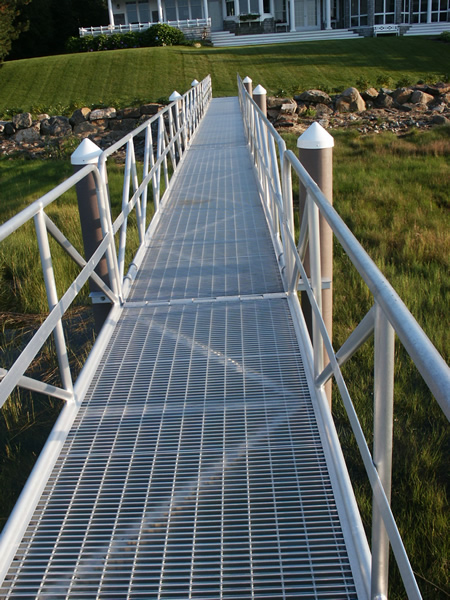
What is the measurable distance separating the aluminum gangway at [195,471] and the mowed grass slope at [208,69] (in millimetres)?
25258

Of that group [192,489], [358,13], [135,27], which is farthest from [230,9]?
[192,489]

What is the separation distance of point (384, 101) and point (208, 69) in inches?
444

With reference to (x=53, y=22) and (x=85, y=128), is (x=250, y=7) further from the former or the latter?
(x=85, y=128)

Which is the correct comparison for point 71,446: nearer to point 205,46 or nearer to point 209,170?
point 209,170

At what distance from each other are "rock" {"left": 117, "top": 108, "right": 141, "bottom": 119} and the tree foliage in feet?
71.6

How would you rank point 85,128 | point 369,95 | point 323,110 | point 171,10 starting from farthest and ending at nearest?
point 171,10 < point 85,128 < point 369,95 < point 323,110

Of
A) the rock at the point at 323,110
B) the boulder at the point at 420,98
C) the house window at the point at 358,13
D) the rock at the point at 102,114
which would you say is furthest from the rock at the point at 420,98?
the house window at the point at 358,13

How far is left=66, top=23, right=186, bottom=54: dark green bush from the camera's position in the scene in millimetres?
39312

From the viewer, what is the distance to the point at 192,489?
2.63m

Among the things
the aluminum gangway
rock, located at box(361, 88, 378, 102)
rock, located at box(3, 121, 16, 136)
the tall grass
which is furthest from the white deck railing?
the aluminum gangway

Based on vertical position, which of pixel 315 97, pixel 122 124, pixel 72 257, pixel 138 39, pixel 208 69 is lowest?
pixel 122 124

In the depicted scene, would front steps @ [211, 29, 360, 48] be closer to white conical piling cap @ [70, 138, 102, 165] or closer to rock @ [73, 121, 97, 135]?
rock @ [73, 121, 97, 135]

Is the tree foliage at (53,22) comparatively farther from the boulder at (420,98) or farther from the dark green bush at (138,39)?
the boulder at (420,98)

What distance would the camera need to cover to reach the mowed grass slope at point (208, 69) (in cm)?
2948
